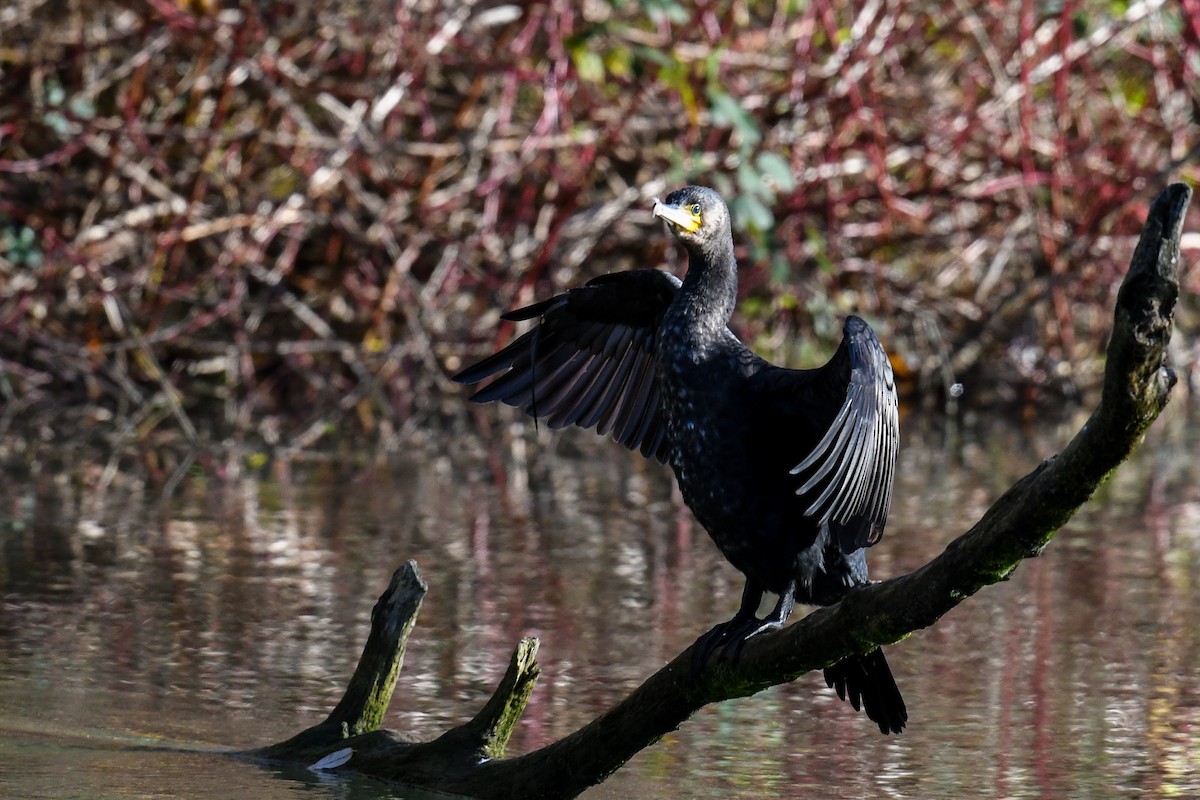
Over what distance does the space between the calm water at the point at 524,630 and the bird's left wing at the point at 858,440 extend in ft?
2.25

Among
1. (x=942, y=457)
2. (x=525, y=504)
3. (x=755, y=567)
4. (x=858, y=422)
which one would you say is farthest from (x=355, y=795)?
(x=942, y=457)

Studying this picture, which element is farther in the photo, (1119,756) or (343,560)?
(343,560)

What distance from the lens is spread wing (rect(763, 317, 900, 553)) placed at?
123 inches

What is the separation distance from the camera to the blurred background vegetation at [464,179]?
8648mm

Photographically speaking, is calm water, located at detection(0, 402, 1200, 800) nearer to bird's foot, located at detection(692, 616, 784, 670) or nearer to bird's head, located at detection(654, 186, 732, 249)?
bird's foot, located at detection(692, 616, 784, 670)

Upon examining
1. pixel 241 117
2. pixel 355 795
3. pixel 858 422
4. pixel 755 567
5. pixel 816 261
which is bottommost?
pixel 355 795

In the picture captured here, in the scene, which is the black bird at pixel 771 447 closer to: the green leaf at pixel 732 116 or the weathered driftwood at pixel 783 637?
the weathered driftwood at pixel 783 637

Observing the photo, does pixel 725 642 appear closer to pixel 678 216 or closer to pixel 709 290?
pixel 709 290

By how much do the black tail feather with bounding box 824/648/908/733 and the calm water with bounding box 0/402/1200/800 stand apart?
0.20m

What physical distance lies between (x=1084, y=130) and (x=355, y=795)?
7989 millimetres

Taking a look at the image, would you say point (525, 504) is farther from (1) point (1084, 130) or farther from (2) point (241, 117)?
(1) point (1084, 130)

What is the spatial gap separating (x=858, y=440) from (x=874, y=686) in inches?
24.1

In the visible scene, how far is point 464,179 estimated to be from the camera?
29.7ft

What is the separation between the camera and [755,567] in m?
3.58
